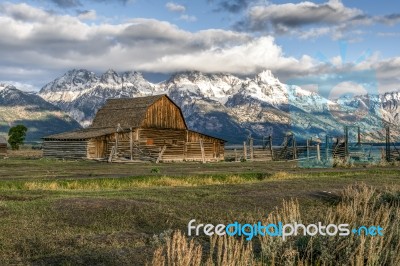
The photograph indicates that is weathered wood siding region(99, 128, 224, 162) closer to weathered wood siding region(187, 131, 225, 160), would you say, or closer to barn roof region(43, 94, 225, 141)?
weathered wood siding region(187, 131, 225, 160)

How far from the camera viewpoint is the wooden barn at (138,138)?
57.5m

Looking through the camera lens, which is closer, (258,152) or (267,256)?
(267,256)

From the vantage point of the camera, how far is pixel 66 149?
60.3m

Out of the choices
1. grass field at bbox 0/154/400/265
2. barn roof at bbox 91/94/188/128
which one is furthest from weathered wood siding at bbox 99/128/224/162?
grass field at bbox 0/154/400/265

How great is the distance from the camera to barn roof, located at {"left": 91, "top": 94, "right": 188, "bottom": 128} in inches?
2414

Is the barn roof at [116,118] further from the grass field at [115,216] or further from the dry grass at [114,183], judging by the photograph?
the grass field at [115,216]

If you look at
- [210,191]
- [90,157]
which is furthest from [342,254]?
[90,157]

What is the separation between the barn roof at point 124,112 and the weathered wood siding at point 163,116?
65cm

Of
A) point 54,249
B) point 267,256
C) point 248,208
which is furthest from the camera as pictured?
point 248,208

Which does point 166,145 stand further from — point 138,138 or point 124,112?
point 124,112

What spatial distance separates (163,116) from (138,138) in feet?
18.6

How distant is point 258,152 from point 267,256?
62.9m

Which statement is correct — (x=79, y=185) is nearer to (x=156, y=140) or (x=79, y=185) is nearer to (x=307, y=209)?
(x=307, y=209)

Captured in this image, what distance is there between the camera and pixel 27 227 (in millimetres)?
12812
